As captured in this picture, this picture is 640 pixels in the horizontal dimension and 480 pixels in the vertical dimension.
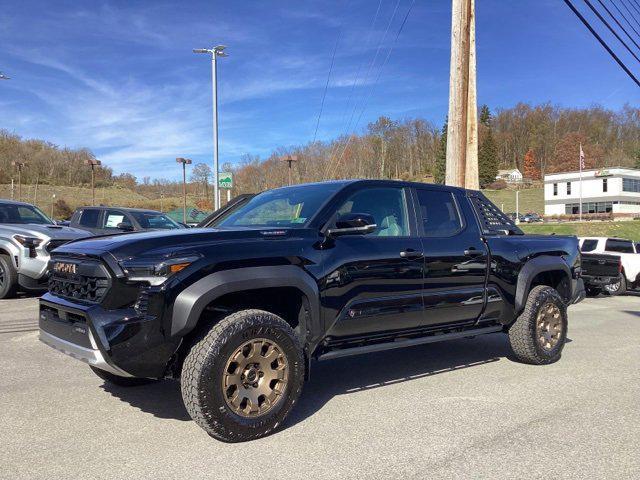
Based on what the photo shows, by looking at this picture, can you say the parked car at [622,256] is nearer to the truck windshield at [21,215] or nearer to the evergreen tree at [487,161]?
the truck windshield at [21,215]

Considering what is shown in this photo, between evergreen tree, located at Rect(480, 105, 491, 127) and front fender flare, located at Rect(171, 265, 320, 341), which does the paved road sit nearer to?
front fender flare, located at Rect(171, 265, 320, 341)

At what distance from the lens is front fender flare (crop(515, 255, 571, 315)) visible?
5.59 metres

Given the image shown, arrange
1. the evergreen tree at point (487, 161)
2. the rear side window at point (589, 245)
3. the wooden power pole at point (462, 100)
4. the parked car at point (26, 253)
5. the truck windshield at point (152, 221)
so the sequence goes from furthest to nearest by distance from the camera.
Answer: the evergreen tree at point (487, 161)
the rear side window at point (589, 245)
the truck windshield at point (152, 221)
the wooden power pole at point (462, 100)
the parked car at point (26, 253)

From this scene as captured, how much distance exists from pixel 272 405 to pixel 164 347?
2.78 ft

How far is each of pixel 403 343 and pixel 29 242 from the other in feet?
24.3

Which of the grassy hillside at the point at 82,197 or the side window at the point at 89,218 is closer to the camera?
the side window at the point at 89,218

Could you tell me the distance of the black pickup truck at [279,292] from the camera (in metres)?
3.45

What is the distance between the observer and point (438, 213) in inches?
206

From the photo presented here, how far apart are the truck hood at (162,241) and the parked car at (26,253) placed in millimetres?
5878

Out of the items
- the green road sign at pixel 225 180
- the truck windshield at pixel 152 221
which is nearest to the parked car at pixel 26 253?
the truck windshield at pixel 152 221

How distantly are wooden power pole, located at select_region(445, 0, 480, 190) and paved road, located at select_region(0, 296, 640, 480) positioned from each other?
6638 mm

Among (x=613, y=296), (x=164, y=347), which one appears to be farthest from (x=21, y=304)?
(x=613, y=296)

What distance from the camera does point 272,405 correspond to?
374 cm

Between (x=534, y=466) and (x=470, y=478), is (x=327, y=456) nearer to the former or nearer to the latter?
(x=470, y=478)
